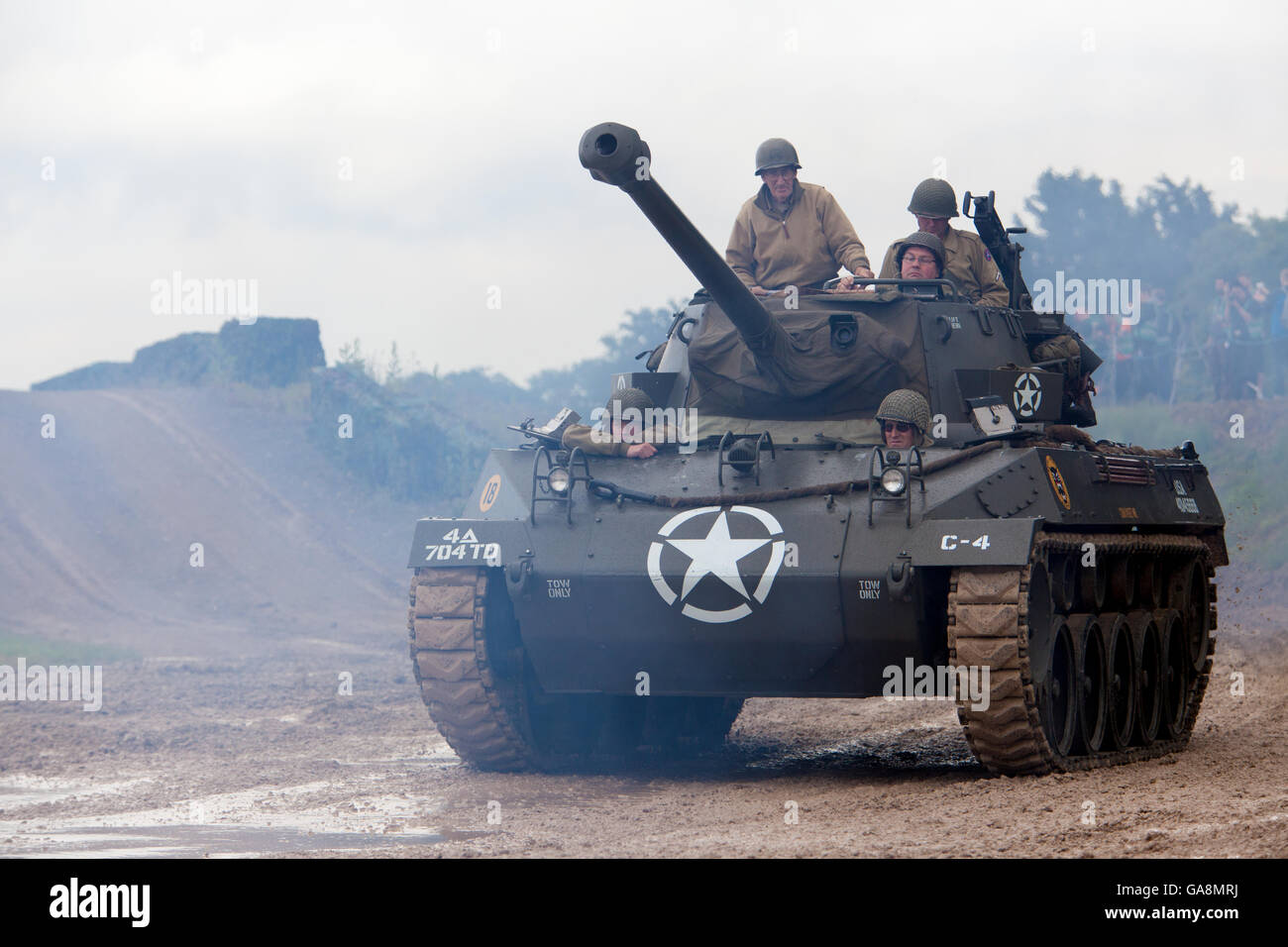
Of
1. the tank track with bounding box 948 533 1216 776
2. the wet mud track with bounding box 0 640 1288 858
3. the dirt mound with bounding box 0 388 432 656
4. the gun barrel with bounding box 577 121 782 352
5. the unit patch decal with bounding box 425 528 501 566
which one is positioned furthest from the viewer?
the dirt mound with bounding box 0 388 432 656

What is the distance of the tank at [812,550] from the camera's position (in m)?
9.55

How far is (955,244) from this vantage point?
13180 mm

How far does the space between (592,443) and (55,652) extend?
11085 millimetres

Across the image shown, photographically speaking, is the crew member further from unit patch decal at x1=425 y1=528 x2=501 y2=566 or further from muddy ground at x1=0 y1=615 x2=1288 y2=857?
muddy ground at x1=0 y1=615 x2=1288 y2=857

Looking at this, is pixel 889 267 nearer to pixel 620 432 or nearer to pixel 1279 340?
pixel 620 432

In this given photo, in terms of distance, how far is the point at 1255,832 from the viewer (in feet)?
23.0

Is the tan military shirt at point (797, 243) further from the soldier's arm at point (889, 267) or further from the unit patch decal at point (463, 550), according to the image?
the unit patch decal at point (463, 550)

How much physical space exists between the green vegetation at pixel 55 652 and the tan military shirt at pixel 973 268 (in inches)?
418

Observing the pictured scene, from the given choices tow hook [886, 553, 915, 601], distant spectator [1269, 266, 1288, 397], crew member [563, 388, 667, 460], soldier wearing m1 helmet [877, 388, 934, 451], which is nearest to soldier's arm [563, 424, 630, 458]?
crew member [563, 388, 667, 460]

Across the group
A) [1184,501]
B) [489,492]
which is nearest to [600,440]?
[489,492]

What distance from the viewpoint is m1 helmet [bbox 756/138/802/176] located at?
12336mm

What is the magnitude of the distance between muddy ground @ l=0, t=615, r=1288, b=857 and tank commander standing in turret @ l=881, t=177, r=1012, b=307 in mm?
3202
